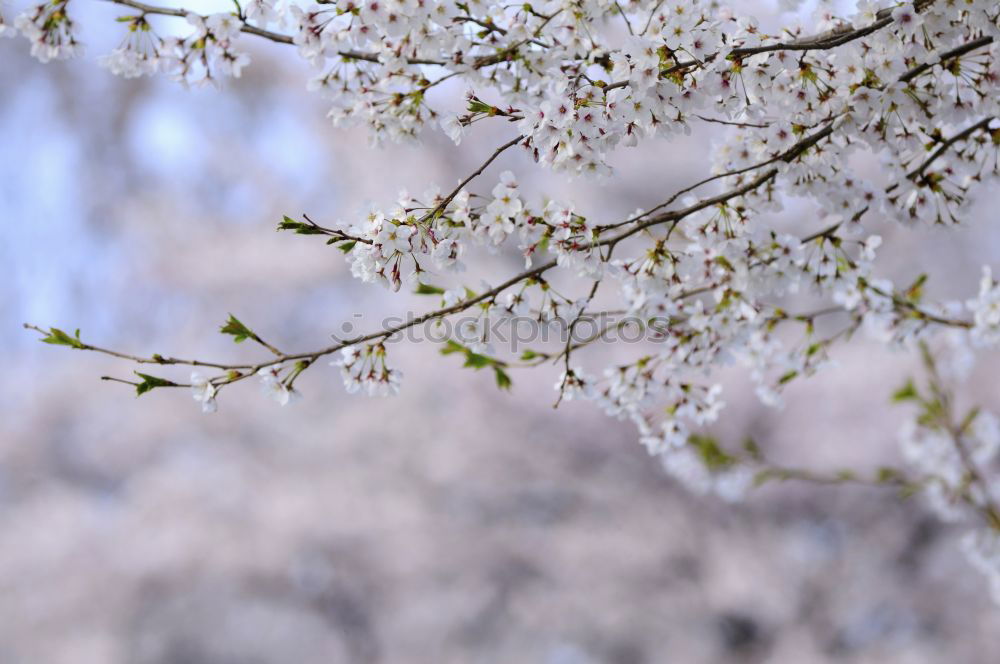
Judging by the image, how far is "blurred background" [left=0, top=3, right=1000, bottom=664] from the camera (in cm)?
272

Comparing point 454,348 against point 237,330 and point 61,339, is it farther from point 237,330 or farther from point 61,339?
point 61,339

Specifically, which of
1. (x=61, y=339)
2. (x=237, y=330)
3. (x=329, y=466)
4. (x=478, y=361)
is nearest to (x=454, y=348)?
(x=478, y=361)

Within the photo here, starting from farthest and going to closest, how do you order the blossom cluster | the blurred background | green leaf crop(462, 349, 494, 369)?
the blurred background
green leaf crop(462, 349, 494, 369)
the blossom cluster

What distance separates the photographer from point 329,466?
9.78 feet

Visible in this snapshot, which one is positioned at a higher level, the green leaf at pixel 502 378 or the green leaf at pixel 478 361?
the green leaf at pixel 502 378

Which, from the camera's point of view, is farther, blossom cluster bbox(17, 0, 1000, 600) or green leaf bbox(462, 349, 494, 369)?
green leaf bbox(462, 349, 494, 369)

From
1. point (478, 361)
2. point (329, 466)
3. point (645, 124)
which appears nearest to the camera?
point (645, 124)

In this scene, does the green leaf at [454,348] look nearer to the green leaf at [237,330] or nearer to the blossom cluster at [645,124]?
the blossom cluster at [645,124]

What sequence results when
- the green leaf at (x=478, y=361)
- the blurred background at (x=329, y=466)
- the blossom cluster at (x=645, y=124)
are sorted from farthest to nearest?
1. the blurred background at (x=329, y=466)
2. the green leaf at (x=478, y=361)
3. the blossom cluster at (x=645, y=124)

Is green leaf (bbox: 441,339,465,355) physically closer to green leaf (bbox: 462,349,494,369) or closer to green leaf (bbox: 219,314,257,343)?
green leaf (bbox: 462,349,494,369)

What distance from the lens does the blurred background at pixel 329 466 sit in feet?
8.94

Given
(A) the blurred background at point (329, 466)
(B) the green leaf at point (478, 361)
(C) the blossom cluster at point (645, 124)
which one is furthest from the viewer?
(A) the blurred background at point (329, 466)

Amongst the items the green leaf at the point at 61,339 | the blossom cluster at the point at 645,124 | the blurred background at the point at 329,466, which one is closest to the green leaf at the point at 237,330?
the blossom cluster at the point at 645,124

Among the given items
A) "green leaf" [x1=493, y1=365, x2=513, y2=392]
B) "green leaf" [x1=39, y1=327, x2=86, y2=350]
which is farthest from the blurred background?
"green leaf" [x1=39, y1=327, x2=86, y2=350]
